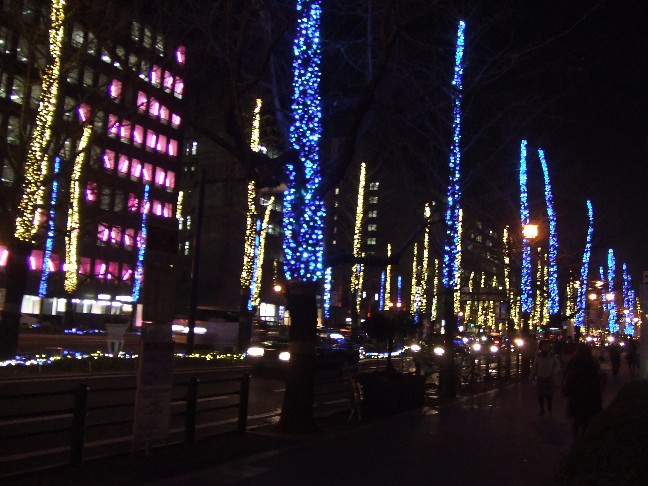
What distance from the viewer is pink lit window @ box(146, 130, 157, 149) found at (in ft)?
225

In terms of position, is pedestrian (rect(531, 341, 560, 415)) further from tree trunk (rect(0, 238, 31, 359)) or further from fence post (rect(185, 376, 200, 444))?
tree trunk (rect(0, 238, 31, 359))

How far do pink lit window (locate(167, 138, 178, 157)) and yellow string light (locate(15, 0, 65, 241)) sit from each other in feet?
170

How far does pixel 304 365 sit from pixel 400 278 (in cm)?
8396

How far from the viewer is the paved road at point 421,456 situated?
8344 mm

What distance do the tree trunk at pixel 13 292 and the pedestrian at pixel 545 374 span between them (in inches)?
571

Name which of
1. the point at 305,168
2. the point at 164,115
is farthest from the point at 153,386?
the point at 164,115

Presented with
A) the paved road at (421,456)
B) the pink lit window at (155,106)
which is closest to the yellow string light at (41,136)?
the pink lit window at (155,106)

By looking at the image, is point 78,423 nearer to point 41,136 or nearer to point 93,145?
point 41,136

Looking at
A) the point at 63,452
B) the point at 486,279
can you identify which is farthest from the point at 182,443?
the point at 486,279

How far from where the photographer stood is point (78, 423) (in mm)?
8281

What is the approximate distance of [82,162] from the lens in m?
26.0

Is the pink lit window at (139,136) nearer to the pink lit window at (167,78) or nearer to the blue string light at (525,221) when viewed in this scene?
the pink lit window at (167,78)

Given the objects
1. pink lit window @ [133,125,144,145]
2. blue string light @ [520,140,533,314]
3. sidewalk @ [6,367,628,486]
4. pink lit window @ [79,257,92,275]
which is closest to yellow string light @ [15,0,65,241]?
sidewalk @ [6,367,628,486]

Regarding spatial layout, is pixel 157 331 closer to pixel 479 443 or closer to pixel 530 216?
pixel 479 443
